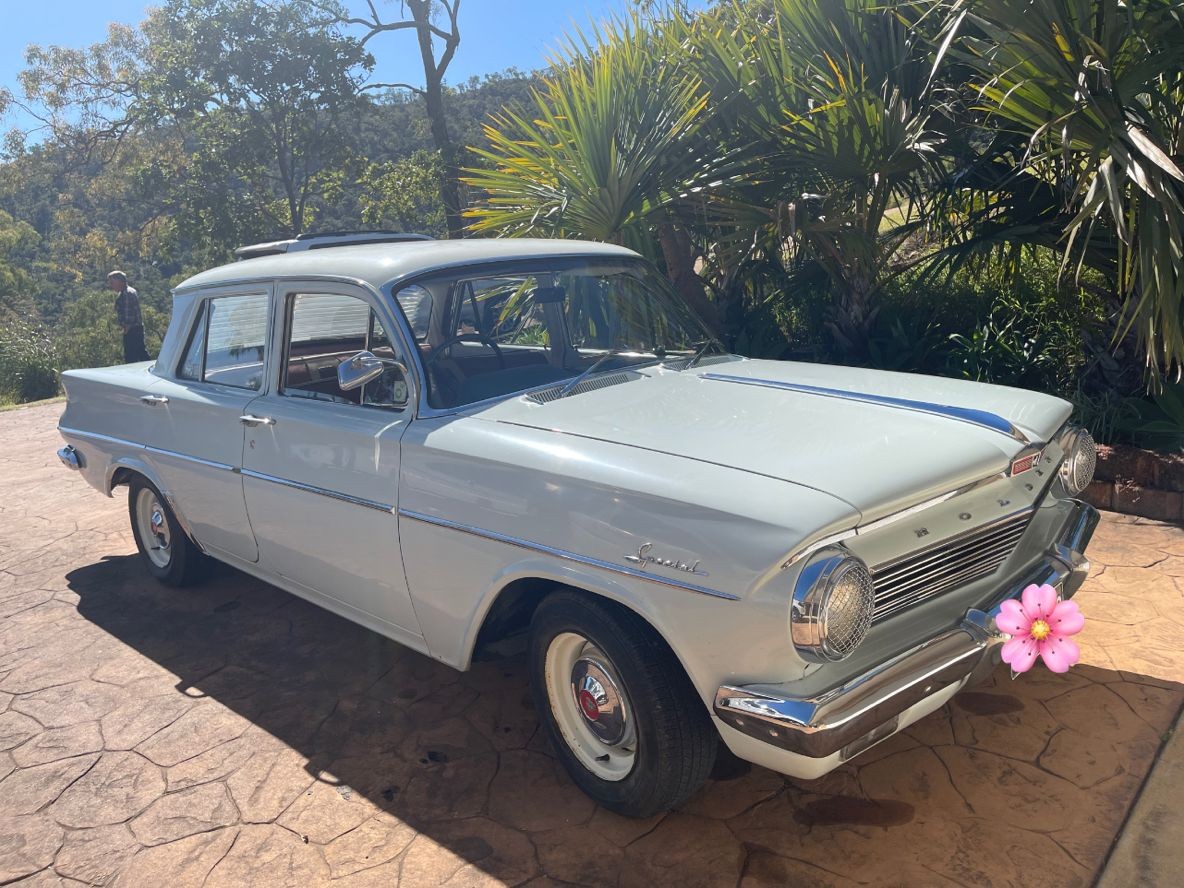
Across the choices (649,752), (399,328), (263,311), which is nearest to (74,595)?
(263,311)

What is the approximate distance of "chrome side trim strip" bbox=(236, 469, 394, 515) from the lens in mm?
3227

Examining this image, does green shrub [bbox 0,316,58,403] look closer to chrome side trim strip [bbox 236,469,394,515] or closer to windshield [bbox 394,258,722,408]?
chrome side trim strip [bbox 236,469,394,515]

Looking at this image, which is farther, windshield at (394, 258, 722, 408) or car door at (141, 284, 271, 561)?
car door at (141, 284, 271, 561)

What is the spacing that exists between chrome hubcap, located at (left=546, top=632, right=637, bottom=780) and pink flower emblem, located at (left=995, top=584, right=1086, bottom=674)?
1038 millimetres

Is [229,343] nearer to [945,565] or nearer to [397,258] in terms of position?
[397,258]

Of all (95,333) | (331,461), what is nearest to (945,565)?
(331,461)

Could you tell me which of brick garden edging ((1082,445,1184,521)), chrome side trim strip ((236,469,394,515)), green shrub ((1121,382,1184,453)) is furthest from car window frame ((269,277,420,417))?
A: green shrub ((1121,382,1184,453))

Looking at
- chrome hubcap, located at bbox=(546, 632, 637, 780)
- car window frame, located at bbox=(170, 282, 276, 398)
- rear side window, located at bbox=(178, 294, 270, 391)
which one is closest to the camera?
chrome hubcap, located at bbox=(546, 632, 637, 780)

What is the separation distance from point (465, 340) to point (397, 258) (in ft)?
1.36

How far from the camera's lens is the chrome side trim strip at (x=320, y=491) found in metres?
3.23

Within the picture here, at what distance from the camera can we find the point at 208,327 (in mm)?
4461

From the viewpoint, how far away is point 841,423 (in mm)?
2812

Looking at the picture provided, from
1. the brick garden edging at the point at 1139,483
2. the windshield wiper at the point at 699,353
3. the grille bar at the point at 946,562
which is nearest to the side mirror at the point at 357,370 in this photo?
the windshield wiper at the point at 699,353

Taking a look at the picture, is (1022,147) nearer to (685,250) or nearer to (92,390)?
(685,250)
